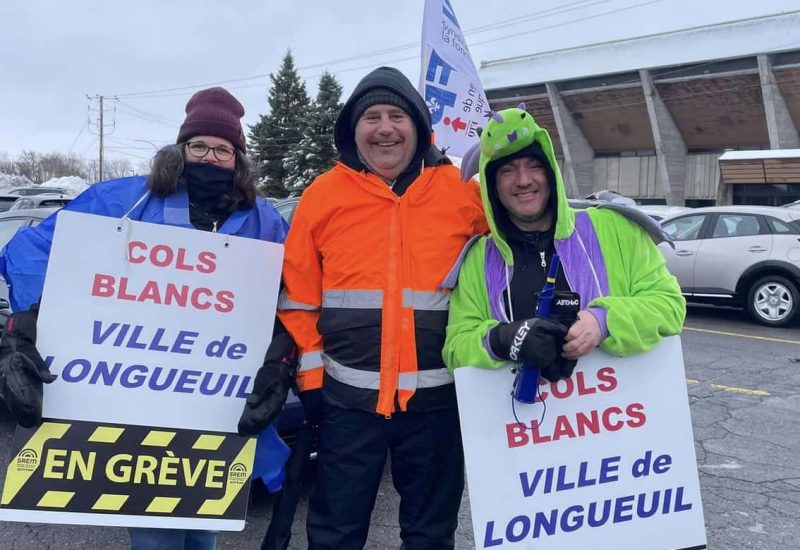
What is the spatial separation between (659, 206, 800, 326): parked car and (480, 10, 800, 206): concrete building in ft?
53.7

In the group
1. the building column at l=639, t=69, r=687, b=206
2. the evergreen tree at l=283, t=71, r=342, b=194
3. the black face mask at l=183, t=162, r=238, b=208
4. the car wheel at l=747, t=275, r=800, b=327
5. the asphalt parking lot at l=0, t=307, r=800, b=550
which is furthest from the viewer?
the evergreen tree at l=283, t=71, r=342, b=194

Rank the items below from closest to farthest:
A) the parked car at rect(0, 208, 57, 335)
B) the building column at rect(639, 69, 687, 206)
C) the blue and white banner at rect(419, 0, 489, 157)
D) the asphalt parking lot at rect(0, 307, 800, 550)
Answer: the asphalt parking lot at rect(0, 307, 800, 550) → the blue and white banner at rect(419, 0, 489, 157) → the parked car at rect(0, 208, 57, 335) → the building column at rect(639, 69, 687, 206)

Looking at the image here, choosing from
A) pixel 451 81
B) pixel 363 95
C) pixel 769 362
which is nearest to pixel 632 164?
pixel 769 362

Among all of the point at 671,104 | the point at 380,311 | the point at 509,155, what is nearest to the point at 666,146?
the point at 671,104

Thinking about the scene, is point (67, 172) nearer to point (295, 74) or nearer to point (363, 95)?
point (295, 74)

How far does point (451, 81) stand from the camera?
5301 millimetres

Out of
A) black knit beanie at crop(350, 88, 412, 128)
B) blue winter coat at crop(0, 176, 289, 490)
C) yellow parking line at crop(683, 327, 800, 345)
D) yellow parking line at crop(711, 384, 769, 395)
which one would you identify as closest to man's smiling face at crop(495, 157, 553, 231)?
black knit beanie at crop(350, 88, 412, 128)

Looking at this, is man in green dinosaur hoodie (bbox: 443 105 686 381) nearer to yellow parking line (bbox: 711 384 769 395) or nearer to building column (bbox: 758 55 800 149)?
yellow parking line (bbox: 711 384 769 395)

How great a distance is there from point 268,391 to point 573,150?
114 ft

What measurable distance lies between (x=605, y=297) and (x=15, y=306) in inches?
78.7

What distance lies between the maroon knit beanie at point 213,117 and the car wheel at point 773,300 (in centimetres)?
885

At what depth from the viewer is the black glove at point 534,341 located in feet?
6.45

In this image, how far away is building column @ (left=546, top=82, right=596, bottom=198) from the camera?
110 ft

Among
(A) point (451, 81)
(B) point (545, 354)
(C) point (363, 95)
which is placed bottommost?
(B) point (545, 354)
